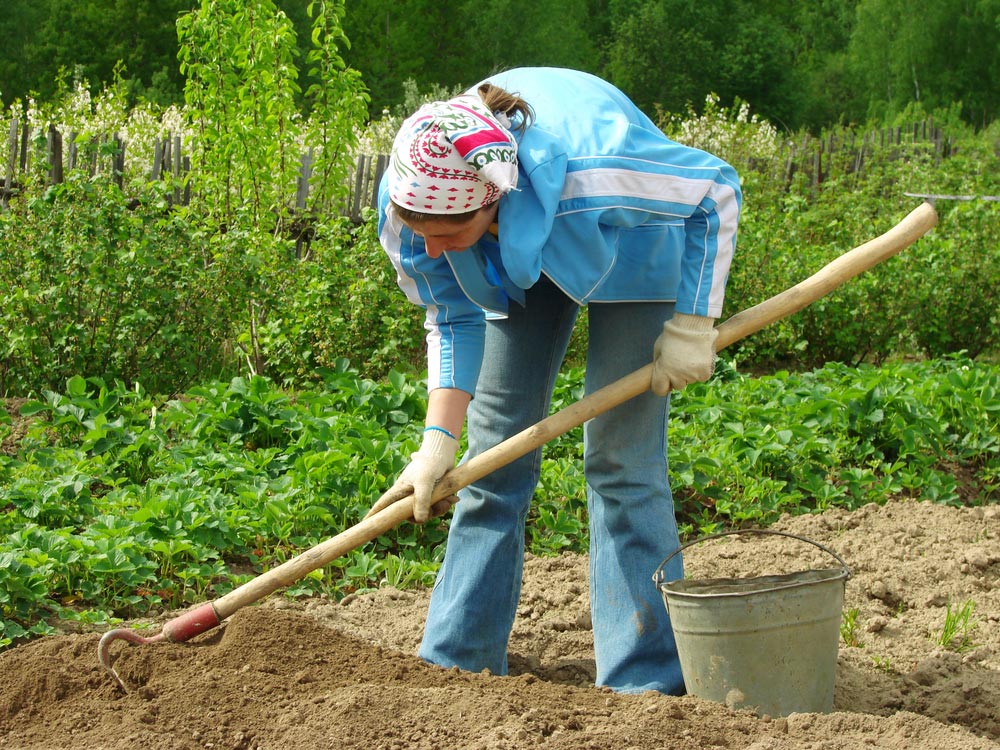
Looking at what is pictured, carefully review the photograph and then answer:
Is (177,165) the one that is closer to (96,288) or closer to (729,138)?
(96,288)

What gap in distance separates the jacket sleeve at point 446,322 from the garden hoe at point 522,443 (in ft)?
0.70

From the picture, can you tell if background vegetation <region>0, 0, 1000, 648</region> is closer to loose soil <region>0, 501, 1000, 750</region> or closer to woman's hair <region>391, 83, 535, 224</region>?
loose soil <region>0, 501, 1000, 750</region>

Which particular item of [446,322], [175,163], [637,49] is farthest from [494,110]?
[637,49]

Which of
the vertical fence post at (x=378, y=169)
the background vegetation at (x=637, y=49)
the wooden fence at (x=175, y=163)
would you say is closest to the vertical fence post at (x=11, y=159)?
the wooden fence at (x=175, y=163)

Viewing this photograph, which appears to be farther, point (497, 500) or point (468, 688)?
point (497, 500)

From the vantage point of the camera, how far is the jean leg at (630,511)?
2686mm

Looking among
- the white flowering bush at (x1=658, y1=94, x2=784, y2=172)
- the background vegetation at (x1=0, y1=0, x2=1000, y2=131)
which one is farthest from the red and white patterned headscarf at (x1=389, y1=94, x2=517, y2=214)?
the background vegetation at (x1=0, y1=0, x2=1000, y2=131)

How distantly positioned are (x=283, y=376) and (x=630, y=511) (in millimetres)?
3378

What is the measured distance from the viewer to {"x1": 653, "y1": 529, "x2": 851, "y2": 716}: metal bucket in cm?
246

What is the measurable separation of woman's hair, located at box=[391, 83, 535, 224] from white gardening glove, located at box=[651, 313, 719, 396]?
1.85 feet

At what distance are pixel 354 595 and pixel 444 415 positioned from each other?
101cm

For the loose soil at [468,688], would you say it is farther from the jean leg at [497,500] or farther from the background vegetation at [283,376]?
the background vegetation at [283,376]

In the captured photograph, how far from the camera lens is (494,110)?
2.37 meters

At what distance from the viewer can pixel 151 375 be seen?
5273 millimetres
